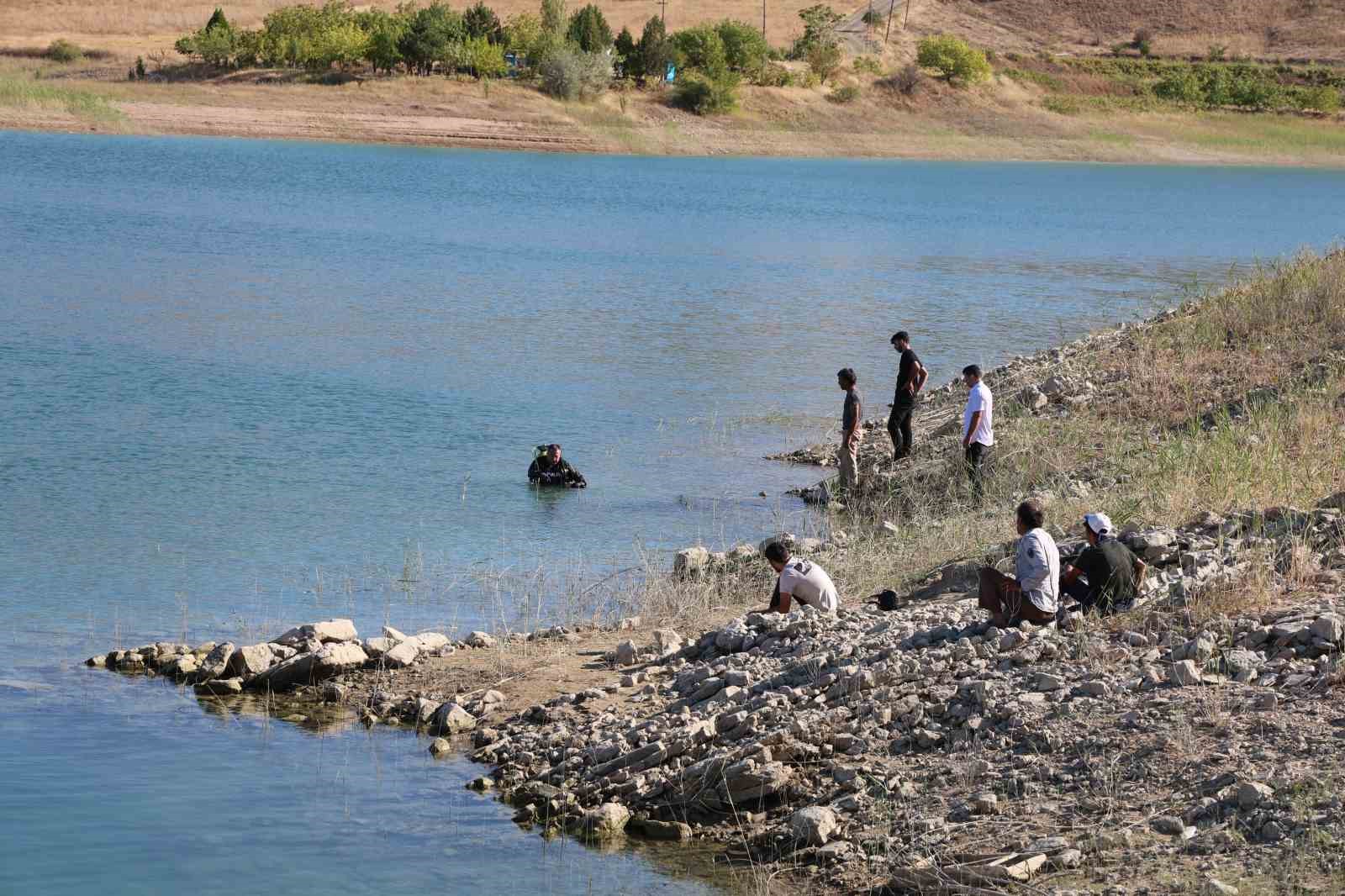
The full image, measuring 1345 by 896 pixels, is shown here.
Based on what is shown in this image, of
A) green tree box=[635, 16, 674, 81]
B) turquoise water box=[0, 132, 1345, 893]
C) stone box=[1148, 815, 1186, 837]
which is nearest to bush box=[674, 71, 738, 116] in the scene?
green tree box=[635, 16, 674, 81]

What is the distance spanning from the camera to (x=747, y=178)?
79.7 m

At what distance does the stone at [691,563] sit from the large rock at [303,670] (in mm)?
3968

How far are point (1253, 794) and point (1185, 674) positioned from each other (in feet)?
4.83

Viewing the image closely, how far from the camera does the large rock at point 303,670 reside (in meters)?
12.1

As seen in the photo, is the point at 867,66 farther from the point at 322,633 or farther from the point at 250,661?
the point at 250,661

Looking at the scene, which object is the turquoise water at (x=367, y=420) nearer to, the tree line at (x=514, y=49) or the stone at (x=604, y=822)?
the stone at (x=604, y=822)

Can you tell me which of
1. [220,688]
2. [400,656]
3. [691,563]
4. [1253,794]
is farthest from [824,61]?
[1253,794]

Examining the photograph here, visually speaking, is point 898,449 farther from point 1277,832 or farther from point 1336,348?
point 1277,832

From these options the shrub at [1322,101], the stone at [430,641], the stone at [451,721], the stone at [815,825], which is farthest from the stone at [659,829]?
the shrub at [1322,101]

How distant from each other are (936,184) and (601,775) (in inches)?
3044

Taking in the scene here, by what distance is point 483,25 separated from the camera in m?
Result: 105

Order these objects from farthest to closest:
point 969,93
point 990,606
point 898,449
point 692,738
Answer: point 969,93 → point 898,449 → point 990,606 → point 692,738

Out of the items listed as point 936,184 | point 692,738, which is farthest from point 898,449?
point 936,184

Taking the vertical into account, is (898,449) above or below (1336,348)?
below
